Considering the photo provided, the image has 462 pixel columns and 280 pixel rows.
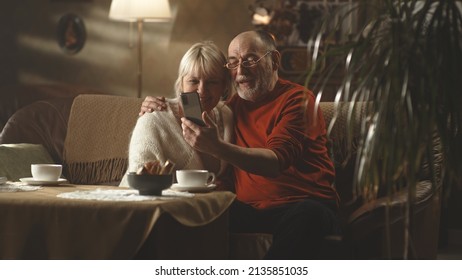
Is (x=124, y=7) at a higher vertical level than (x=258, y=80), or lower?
higher

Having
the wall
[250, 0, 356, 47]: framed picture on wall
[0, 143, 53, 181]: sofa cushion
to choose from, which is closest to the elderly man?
[0, 143, 53, 181]: sofa cushion

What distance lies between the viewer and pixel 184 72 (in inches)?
112

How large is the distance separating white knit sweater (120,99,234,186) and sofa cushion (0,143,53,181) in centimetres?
58

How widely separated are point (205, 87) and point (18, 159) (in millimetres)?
864

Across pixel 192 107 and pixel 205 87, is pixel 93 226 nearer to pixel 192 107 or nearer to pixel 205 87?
pixel 192 107

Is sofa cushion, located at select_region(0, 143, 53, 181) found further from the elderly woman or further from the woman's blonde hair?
the woman's blonde hair

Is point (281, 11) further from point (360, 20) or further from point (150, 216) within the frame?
point (150, 216)

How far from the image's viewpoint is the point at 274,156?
2.70m

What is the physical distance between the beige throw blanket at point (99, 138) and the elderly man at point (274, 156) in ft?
1.63

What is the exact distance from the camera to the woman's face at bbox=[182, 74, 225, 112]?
9.30 ft

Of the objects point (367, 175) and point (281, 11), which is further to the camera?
point (281, 11)
